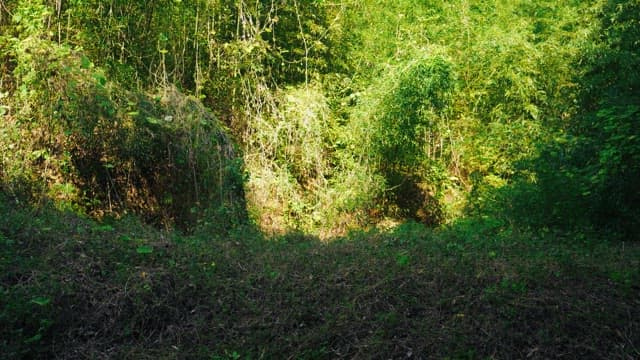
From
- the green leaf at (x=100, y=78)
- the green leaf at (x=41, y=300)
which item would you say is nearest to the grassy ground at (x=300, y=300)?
the green leaf at (x=41, y=300)

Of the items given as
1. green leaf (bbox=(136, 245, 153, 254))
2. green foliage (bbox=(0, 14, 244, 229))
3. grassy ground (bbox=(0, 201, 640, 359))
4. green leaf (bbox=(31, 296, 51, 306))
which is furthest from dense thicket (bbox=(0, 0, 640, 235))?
green leaf (bbox=(31, 296, 51, 306))

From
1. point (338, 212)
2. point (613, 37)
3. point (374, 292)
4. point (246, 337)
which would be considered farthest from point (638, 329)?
point (338, 212)

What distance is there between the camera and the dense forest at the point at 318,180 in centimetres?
374

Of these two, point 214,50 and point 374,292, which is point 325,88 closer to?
Result: point 214,50

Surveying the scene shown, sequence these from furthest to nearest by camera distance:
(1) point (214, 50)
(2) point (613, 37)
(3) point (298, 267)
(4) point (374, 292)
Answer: (1) point (214, 50), (2) point (613, 37), (3) point (298, 267), (4) point (374, 292)

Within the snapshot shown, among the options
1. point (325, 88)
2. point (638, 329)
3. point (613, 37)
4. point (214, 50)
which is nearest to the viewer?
point (638, 329)

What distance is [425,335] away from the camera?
3.60 m

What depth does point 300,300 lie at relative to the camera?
404 centimetres

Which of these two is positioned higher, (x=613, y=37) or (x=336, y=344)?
(x=613, y=37)

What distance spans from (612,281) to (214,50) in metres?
5.15

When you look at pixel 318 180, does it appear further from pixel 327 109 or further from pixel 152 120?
pixel 152 120

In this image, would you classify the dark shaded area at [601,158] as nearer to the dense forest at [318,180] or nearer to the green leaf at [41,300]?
the dense forest at [318,180]

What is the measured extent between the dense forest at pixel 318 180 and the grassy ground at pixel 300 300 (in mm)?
15

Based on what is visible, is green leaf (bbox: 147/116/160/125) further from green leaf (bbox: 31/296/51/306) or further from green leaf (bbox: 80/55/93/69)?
green leaf (bbox: 31/296/51/306)
